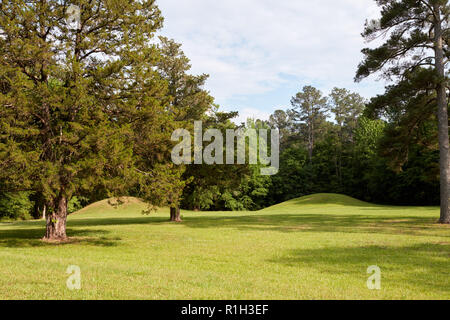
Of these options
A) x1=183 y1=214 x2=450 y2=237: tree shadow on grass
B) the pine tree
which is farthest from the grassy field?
the pine tree

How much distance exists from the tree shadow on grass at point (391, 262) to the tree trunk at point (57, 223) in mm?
9473

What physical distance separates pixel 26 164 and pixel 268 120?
283 feet

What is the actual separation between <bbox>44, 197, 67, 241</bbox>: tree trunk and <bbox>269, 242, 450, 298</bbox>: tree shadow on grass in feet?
31.1

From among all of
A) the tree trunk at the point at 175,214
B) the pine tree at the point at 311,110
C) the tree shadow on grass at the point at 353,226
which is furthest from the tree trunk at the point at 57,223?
the pine tree at the point at 311,110

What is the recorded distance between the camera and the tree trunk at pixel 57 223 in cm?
1530

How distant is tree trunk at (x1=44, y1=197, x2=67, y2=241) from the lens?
50.2ft

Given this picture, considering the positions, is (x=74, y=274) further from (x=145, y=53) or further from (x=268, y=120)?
(x=268, y=120)

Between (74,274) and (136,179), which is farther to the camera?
(136,179)

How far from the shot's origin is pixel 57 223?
15.5m

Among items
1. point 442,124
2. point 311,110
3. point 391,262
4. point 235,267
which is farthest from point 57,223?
point 311,110

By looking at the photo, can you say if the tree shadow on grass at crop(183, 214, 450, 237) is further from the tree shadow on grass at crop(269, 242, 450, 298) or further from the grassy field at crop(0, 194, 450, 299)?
the tree shadow on grass at crop(269, 242, 450, 298)

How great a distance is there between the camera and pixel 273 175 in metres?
68.9
